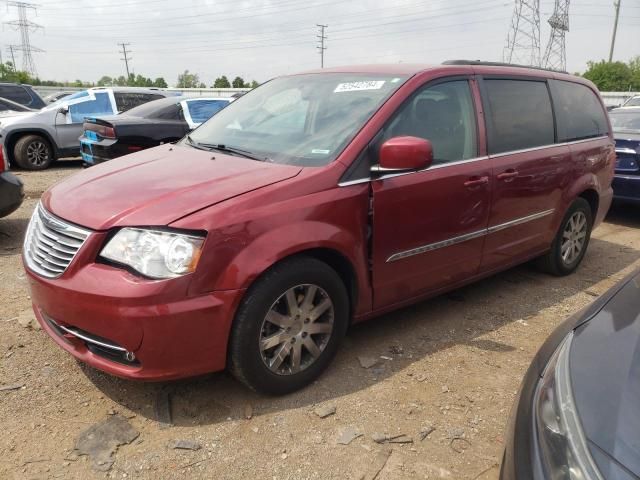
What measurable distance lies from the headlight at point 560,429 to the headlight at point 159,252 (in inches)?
59.4

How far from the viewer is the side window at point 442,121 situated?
3.23m

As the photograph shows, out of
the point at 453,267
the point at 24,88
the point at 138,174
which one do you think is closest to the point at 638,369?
the point at 453,267

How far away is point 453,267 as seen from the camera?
3.64 meters

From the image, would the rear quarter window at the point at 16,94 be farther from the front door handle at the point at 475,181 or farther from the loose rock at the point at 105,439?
the front door handle at the point at 475,181

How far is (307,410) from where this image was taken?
9.14 feet

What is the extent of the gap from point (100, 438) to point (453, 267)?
92.6 inches

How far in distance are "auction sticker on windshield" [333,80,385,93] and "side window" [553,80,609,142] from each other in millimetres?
1957

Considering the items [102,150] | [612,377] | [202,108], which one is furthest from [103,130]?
[612,377]

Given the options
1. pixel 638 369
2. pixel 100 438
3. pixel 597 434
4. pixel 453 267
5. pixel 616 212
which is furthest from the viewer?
pixel 616 212

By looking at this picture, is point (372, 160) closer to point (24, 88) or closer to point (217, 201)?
point (217, 201)

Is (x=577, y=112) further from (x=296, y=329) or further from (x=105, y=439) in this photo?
(x=105, y=439)

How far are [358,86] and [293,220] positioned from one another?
1184mm

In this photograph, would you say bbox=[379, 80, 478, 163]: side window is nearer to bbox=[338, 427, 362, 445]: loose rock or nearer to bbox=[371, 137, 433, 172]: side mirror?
bbox=[371, 137, 433, 172]: side mirror

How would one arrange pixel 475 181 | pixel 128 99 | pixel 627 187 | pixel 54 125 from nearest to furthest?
pixel 475 181 < pixel 627 187 < pixel 54 125 < pixel 128 99
